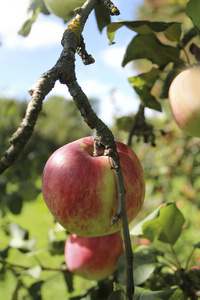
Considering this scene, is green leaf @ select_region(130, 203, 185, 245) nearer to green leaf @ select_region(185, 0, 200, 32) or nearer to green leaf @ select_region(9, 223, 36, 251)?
green leaf @ select_region(185, 0, 200, 32)

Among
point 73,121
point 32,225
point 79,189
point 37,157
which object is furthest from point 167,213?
point 73,121

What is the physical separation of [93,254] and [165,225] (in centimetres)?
33

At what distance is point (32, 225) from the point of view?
4.40 metres

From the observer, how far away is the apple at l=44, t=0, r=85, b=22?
77 cm

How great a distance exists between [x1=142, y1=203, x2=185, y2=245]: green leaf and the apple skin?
23cm

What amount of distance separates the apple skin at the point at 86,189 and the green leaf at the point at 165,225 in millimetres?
231

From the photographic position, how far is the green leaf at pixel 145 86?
2.93 ft

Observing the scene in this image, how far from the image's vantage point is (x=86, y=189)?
0.55 m

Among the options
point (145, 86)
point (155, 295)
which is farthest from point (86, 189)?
point (145, 86)

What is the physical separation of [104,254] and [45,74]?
785mm

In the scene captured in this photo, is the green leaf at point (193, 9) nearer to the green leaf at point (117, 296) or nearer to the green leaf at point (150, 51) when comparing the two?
the green leaf at point (150, 51)

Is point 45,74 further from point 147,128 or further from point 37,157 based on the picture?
point 37,157

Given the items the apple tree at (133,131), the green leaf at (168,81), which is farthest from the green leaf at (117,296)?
the green leaf at (168,81)

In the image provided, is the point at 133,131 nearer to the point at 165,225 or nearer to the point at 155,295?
the point at 165,225
